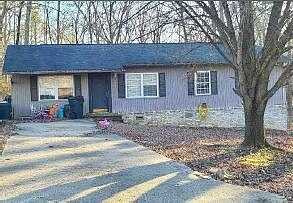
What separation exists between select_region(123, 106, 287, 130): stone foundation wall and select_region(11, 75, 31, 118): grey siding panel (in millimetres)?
5158

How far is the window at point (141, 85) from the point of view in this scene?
85.6 feet

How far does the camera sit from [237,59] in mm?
13461

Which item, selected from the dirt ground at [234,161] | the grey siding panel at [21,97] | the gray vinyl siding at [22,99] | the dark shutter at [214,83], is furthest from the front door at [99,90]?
the dirt ground at [234,161]

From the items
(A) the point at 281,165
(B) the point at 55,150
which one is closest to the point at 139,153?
(B) the point at 55,150

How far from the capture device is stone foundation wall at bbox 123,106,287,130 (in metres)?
26.1

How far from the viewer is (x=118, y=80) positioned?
2602 cm

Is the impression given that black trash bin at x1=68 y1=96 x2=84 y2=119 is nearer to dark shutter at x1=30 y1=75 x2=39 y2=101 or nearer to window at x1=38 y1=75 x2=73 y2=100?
window at x1=38 y1=75 x2=73 y2=100

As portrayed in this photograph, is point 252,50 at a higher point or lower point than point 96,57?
lower

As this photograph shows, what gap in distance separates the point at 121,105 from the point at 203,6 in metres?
13.0

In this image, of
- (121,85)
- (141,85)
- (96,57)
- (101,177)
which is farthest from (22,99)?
(101,177)

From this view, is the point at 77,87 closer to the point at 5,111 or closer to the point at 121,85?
the point at 121,85

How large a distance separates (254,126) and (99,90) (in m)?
13.6

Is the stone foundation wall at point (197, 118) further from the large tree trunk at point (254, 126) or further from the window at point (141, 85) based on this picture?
the large tree trunk at point (254, 126)

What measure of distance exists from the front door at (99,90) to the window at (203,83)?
16.1 feet
